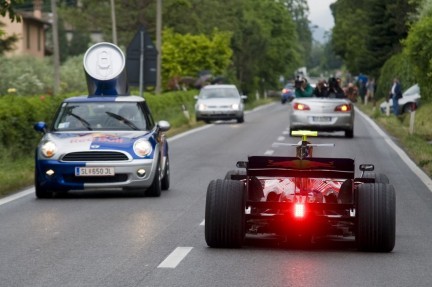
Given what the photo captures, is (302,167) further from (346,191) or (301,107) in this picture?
(301,107)

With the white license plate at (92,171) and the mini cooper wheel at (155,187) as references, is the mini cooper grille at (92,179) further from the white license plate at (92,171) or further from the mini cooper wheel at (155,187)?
the mini cooper wheel at (155,187)

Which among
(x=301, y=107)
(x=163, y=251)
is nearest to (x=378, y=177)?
(x=163, y=251)

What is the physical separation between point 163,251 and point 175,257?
0.50m

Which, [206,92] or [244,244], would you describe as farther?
[206,92]

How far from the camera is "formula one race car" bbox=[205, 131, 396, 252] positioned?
12.2 meters

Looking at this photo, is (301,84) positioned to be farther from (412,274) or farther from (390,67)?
(390,67)

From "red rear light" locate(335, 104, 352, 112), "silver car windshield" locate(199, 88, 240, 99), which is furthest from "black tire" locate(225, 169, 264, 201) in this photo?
"silver car windshield" locate(199, 88, 240, 99)

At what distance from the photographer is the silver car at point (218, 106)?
51.6 metres

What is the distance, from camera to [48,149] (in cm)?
1869

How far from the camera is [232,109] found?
52031 millimetres

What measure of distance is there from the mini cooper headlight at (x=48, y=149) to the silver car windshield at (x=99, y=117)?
2.82 feet

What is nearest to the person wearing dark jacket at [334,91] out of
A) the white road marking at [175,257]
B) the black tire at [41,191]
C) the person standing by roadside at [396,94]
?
the person standing by roadside at [396,94]

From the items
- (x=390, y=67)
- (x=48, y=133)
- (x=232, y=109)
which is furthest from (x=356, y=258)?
(x=390, y=67)

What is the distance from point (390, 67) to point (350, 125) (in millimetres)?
35816
